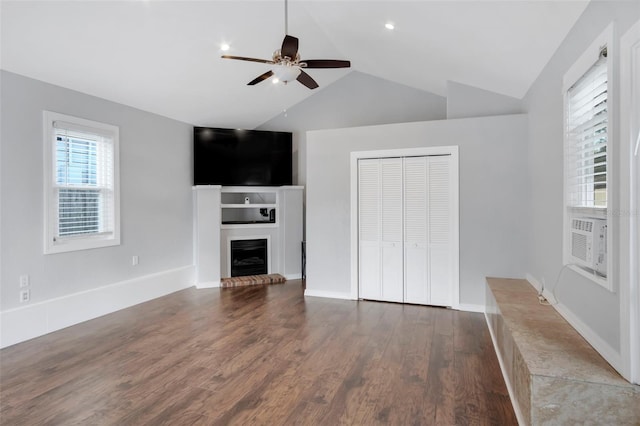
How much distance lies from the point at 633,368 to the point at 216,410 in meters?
2.32

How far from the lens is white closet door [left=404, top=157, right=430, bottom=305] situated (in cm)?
460

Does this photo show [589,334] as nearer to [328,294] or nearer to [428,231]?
[428,231]

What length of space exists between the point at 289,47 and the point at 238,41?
6.10ft

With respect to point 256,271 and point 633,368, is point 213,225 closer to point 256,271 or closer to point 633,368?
point 256,271

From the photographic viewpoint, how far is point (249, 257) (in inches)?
256

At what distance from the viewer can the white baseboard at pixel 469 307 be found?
434 centimetres

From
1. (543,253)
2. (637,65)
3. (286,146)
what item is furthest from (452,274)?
(286,146)

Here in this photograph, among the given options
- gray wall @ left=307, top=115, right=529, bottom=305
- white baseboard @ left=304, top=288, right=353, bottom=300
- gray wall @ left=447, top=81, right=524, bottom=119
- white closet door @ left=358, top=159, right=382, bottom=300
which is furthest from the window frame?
A: white baseboard @ left=304, top=288, right=353, bottom=300

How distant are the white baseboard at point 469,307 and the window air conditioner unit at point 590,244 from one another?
6.73ft

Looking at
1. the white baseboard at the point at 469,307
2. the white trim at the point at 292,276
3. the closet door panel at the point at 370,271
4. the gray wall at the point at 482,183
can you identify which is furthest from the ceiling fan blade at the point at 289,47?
the white trim at the point at 292,276

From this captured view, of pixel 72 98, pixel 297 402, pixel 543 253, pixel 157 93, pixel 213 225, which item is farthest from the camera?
pixel 213 225

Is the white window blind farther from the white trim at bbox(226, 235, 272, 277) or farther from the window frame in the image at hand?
the white trim at bbox(226, 235, 272, 277)

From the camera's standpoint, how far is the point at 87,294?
4.22m

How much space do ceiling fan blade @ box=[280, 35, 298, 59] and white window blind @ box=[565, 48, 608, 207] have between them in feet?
6.88
